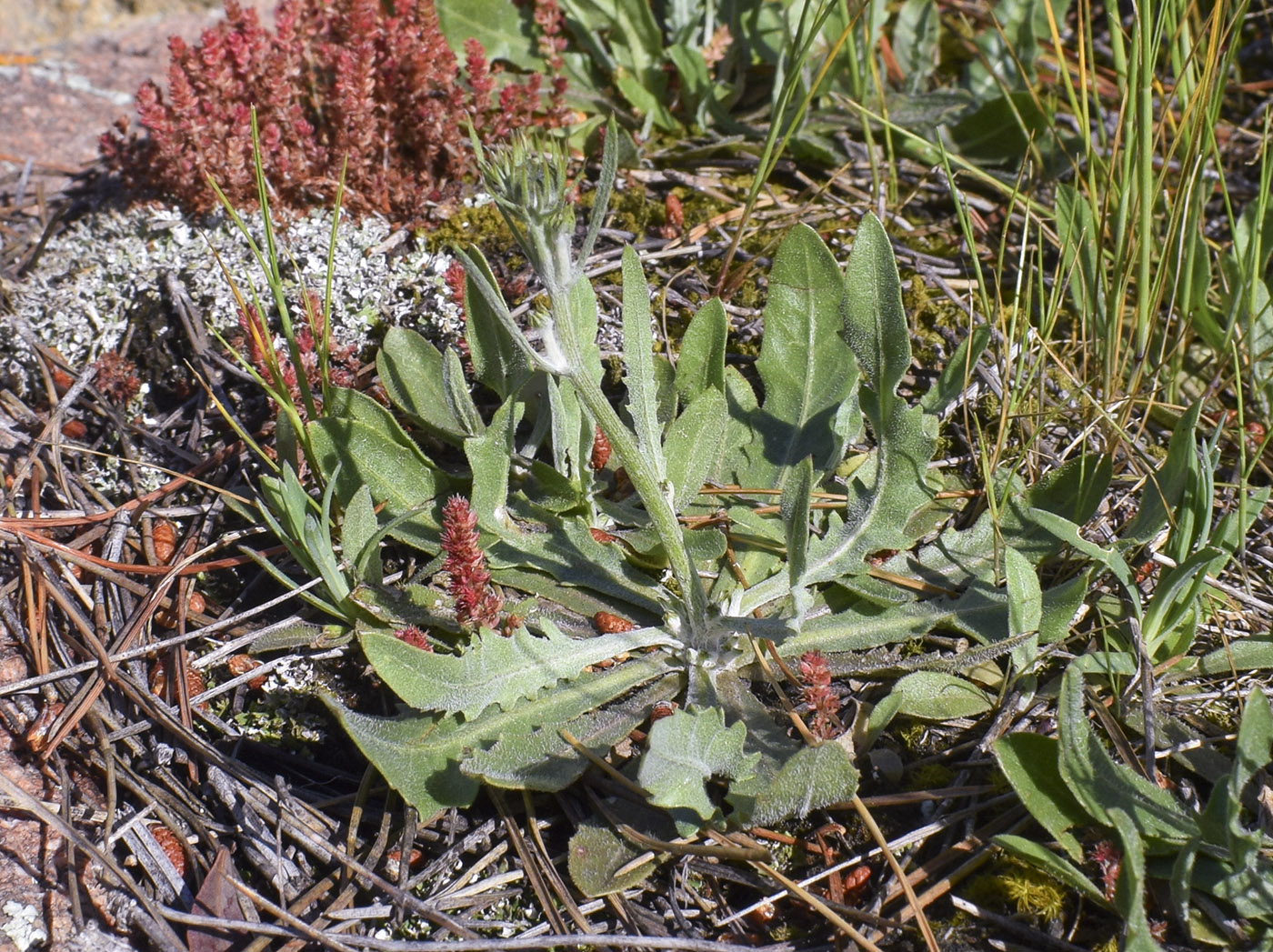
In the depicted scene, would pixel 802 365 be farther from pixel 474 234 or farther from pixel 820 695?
pixel 474 234

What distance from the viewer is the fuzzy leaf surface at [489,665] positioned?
6.35ft

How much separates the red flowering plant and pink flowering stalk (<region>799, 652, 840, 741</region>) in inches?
72.2

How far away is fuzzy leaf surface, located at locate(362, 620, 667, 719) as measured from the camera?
1.94m

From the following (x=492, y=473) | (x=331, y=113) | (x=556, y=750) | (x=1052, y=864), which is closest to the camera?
(x=1052, y=864)

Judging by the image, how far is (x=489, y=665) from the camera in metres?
2.04

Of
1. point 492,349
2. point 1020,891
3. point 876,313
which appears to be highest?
point 876,313

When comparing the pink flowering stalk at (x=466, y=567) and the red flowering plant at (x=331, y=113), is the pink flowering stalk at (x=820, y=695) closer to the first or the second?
the pink flowering stalk at (x=466, y=567)

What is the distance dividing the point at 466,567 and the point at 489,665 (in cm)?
20

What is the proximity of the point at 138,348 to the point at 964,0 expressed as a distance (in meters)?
3.28

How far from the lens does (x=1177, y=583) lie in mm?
1975

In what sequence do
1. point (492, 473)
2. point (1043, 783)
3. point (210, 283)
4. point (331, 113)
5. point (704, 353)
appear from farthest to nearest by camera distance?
point (331, 113), point (210, 283), point (704, 353), point (492, 473), point (1043, 783)

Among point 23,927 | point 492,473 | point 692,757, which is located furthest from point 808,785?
point 23,927

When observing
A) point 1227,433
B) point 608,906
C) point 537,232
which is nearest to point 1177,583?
point 1227,433

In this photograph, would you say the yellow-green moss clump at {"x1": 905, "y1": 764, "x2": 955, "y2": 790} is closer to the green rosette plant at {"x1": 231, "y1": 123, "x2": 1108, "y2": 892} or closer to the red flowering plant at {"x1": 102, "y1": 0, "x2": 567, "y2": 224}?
the green rosette plant at {"x1": 231, "y1": 123, "x2": 1108, "y2": 892}
